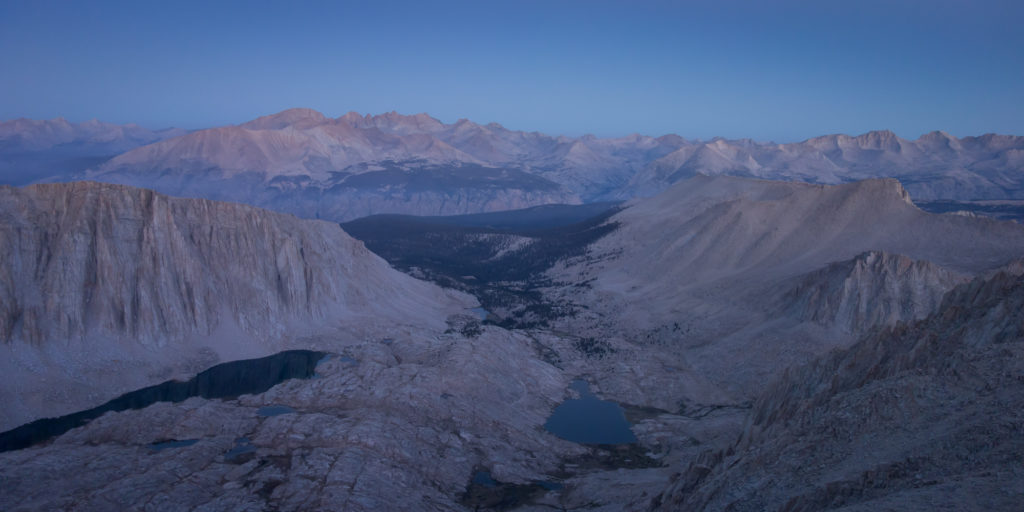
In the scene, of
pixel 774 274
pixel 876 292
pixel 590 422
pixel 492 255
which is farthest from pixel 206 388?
pixel 492 255

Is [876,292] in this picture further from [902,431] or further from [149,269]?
[149,269]

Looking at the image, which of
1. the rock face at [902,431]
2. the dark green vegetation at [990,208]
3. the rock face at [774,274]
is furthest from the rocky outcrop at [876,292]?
the dark green vegetation at [990,208]

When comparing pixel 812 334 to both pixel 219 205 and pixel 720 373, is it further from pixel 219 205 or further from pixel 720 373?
pixel 219 205

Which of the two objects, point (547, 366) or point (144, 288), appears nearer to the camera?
point (144, 288)

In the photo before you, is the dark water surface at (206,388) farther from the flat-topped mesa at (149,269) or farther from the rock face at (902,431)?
the rock face at (902,431)

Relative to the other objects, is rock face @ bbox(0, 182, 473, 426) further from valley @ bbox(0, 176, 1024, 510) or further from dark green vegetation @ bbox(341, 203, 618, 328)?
dark green vegetation @ bbox(341, 203, 618, 328)

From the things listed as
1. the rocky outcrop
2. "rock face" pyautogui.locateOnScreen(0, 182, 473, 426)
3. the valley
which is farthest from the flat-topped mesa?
the rocky outcrop
